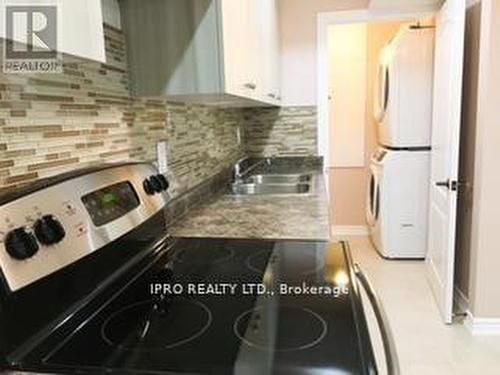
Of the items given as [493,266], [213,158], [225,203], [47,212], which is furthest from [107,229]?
[493,266]

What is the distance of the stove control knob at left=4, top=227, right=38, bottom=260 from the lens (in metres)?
0.70

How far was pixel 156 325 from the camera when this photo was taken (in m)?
0.84

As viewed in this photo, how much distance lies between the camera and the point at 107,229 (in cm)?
96

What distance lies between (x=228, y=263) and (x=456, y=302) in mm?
2095

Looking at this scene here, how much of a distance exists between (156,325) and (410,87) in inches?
123

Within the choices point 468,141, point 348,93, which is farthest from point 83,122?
point 348,93

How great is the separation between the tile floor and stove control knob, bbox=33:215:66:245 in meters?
1.86

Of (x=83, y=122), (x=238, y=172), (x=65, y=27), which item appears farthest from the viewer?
(x=238, y=172)

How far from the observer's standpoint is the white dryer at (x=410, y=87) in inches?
131

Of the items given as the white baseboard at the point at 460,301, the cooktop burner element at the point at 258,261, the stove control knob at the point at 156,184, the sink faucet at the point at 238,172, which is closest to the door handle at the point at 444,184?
the white baseboard at the point at 460,301

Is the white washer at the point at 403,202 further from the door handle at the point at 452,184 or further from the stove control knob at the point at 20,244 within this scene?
the stove control knob at the point at 20,244

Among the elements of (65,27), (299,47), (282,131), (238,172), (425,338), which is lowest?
(425,338)

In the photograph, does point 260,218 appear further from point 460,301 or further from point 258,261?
point 460,301

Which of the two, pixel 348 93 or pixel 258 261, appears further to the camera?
pixel 348 93
